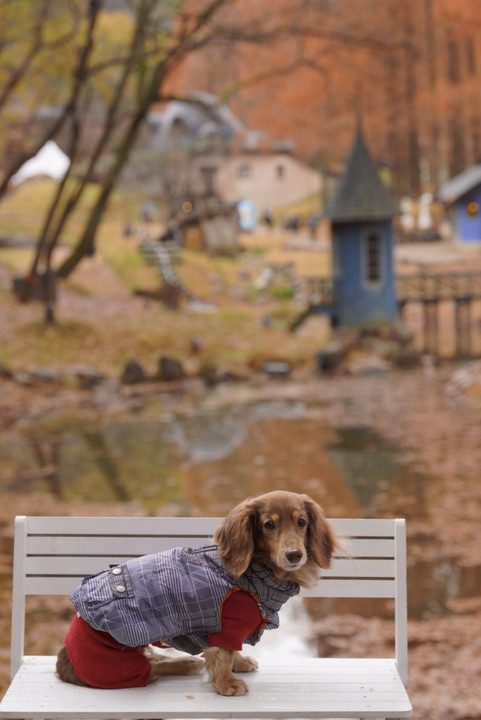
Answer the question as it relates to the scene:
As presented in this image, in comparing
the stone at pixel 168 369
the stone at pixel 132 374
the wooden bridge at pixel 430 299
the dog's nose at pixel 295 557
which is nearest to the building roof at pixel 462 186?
the wooden bridge at pixel 430 299

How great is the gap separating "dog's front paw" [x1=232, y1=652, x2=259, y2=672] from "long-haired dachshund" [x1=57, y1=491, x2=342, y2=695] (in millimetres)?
156

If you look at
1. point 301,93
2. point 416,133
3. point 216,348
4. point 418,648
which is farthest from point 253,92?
point 418,648

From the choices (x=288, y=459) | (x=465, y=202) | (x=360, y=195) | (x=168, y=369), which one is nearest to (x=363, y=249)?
(x=360, y=195)

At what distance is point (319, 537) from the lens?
9.22ft

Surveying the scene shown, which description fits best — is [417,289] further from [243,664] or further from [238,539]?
[238,539]

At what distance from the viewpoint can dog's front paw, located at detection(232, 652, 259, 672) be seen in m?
3.02

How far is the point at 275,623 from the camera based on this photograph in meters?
2.95

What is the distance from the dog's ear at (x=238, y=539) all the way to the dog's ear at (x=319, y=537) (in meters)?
0.17

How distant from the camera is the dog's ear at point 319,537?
280cm

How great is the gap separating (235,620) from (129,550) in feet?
1.70

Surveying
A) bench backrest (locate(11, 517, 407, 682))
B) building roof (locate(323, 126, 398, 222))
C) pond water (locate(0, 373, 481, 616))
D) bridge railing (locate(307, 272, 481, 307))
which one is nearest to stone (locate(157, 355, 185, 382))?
pond water (locate(0, 373, 481, 616))

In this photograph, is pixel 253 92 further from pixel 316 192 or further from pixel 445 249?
pixel 445 249

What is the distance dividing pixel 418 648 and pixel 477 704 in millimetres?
852

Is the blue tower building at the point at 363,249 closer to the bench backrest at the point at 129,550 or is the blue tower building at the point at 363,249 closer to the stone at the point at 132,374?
the stone at the point at 132,374
